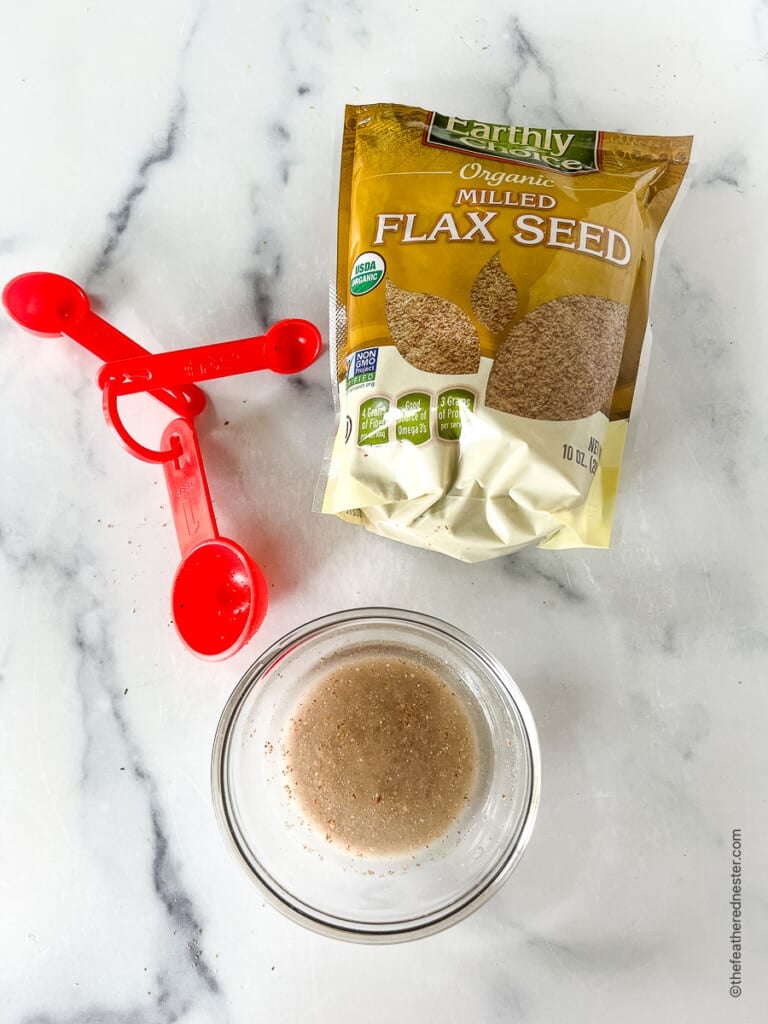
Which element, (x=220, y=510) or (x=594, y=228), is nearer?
(x=594, y=228)

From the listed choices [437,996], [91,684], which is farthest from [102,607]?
[437,996]

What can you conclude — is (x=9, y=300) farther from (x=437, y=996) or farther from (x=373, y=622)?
(x=437, y=996)

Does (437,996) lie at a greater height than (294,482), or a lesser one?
lesser

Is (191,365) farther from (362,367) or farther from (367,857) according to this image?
(367,857)

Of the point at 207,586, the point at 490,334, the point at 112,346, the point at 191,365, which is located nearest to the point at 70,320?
the point at 112,346

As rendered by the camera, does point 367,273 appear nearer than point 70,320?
Yes

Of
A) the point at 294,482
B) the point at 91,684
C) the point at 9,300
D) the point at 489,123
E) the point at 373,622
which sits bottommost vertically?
the point at 91,684

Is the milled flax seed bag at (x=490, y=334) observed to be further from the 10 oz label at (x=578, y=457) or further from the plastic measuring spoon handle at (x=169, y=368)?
the plastic measuring spoon handle at (x=169, y=368)
